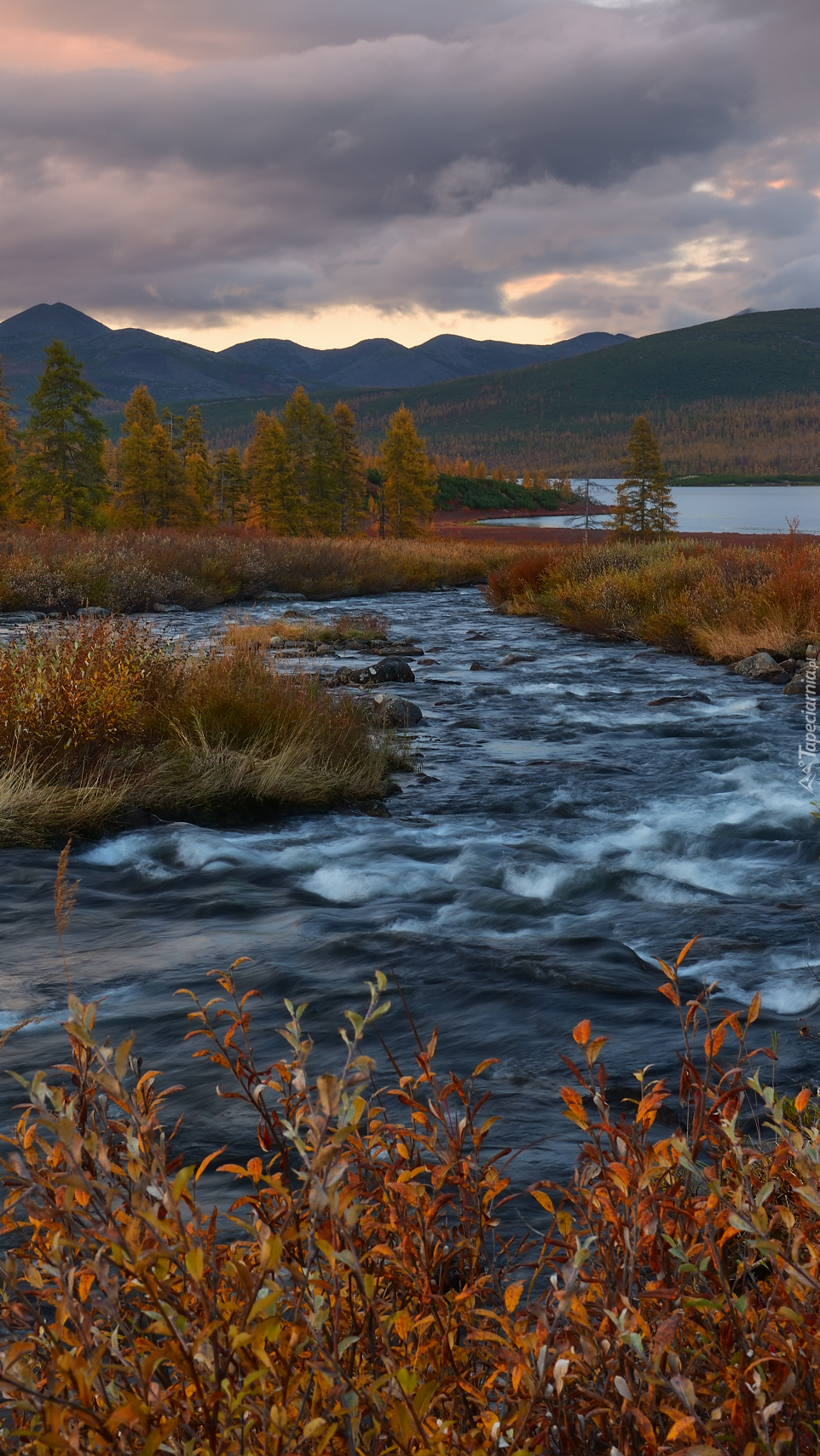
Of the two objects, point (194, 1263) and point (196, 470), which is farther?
point (196, 470)

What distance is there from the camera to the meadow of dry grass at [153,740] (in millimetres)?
6789

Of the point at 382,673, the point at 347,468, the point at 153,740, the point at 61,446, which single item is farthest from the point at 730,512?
the point at 153,740

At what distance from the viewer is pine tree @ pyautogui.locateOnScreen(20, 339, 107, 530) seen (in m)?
43.8

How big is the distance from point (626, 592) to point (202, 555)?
1253cm

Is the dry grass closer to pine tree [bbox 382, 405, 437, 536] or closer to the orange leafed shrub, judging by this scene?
the orange leafed shrub

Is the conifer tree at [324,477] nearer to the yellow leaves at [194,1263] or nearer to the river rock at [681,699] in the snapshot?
the river rock at [681,699]

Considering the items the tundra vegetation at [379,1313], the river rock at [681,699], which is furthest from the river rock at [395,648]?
the tundra vegetation at [379,1313]

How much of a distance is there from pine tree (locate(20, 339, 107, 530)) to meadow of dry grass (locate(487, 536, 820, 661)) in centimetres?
2740

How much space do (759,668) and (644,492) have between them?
27.0 meters

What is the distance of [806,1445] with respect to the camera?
1295 millimetres

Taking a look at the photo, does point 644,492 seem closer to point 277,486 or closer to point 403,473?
point 403,473

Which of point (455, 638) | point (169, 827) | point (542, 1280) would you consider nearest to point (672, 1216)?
point (542, 1280)

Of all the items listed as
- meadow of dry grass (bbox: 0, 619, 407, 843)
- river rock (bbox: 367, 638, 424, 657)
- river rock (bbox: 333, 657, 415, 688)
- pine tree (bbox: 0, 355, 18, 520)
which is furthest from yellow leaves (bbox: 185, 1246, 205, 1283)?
pine tree (bbox: 0, 355, 18, 520)

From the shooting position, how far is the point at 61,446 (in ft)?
145
